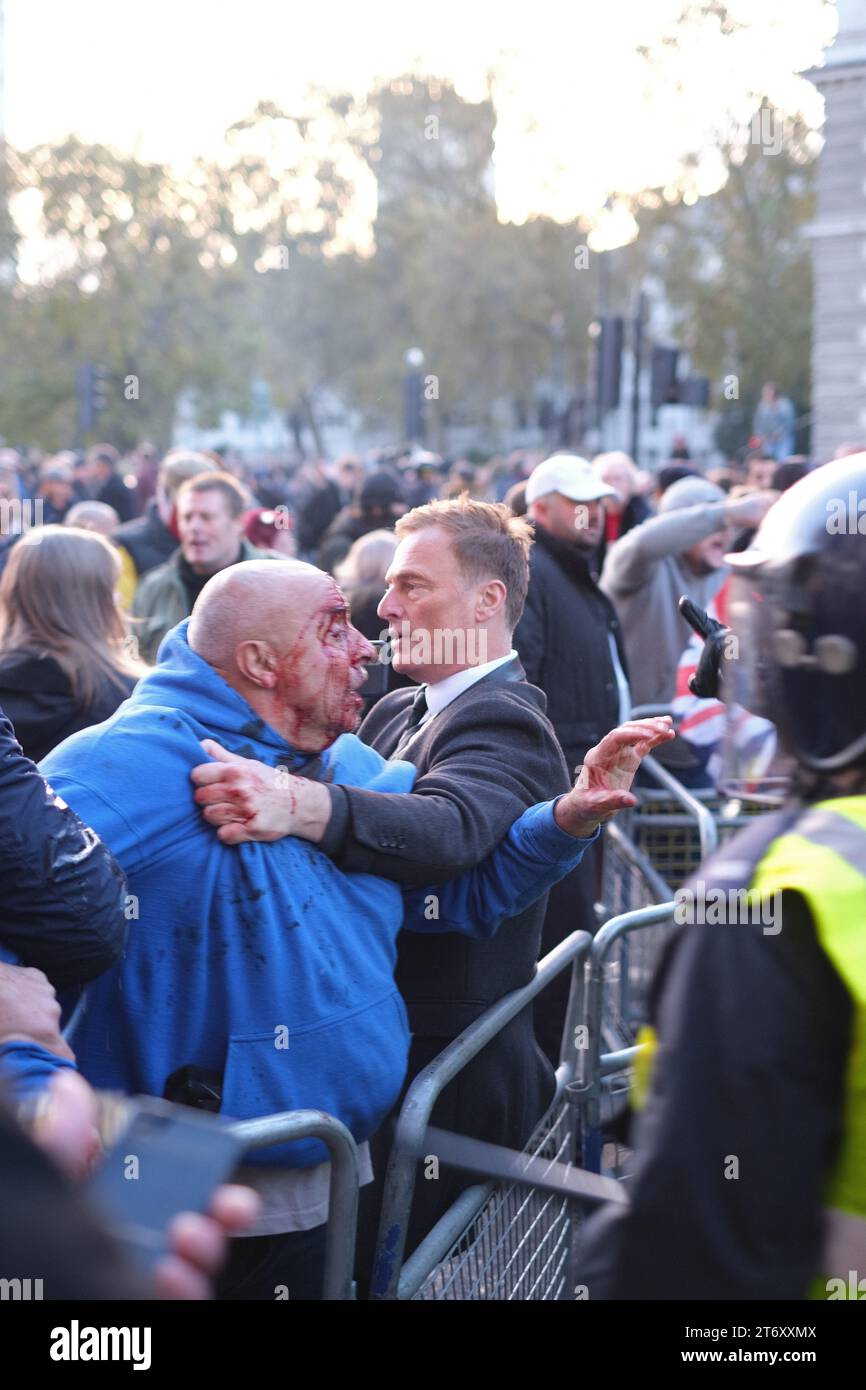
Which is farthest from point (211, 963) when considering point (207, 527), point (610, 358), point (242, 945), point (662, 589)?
point (610, 358)

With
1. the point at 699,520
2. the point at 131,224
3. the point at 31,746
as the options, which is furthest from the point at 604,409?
the point at 131,224

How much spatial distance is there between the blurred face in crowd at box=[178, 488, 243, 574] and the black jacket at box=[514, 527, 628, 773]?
148cm

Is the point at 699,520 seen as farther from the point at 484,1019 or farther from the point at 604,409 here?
the point at 604,409

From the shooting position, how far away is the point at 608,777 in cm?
294

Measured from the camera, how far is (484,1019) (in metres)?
2.89

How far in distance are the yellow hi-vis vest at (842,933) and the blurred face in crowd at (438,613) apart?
73.8 inches

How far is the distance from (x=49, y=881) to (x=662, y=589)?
498 centimetres

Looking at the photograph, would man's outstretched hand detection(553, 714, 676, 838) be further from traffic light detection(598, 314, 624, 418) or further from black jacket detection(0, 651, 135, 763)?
traffic light detection(598, 314, 624, 418)

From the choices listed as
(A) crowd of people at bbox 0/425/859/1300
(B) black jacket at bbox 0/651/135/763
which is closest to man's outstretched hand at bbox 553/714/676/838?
(A) crowd of people at bbox 0/425/859/1300

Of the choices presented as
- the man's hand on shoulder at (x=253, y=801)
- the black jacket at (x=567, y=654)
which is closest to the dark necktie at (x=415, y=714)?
the man's hand on shoulder at (x=253, y=801)

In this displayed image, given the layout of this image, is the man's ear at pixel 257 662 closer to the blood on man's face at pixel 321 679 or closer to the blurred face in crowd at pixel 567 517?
the blood on man's face at pixel 321 679

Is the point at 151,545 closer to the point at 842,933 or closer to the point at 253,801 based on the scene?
the point at 253,801

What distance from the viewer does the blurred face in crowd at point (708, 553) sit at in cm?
700

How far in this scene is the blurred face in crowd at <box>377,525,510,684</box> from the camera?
3357mm
